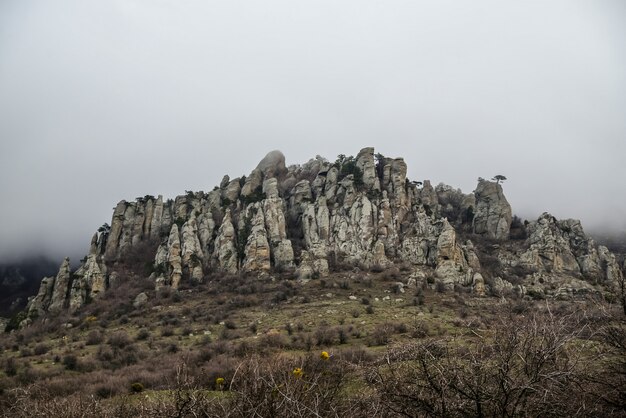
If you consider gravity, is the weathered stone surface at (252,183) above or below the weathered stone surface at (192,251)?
above

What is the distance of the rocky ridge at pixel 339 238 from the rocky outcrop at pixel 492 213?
0.18 meters

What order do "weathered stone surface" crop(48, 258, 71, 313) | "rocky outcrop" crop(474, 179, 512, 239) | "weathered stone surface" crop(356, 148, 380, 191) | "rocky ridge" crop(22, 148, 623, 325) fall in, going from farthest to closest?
"rocky outcrop" crop(474, 179, 512, 239)
"weathered stone surface" crop(356, 148, 380, 191)
"rocky ridge" crop(22, 148, 623, 325)
"weathered stone surface" crop(48, 258, 71, 313)

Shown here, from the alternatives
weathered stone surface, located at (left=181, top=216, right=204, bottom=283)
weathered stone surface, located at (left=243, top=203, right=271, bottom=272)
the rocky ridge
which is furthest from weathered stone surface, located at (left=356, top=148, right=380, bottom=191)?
weathered stone surface, located at (left=181, top=216, right=204, bottom=283)

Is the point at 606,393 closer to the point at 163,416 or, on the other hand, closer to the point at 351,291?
the point at 163,416

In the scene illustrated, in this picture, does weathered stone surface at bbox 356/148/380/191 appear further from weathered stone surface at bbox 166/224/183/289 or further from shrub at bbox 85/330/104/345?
shrub at bbox 85/330/104/345

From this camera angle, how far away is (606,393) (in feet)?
19.2

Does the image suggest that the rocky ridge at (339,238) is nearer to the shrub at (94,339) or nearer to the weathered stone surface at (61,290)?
the weathered stone surface at (61,290)

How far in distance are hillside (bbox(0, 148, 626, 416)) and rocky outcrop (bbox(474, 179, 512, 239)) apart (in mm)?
245

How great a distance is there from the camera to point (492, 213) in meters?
67.1

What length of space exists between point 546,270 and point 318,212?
32.9 metres

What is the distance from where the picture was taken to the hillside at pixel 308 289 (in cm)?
640

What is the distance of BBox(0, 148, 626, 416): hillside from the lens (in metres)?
6.40

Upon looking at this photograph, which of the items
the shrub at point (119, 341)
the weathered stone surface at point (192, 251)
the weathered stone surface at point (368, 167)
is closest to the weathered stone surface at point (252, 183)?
the weathered stone surface at point (192, 251)

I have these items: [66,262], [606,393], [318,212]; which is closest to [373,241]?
[318,212]
